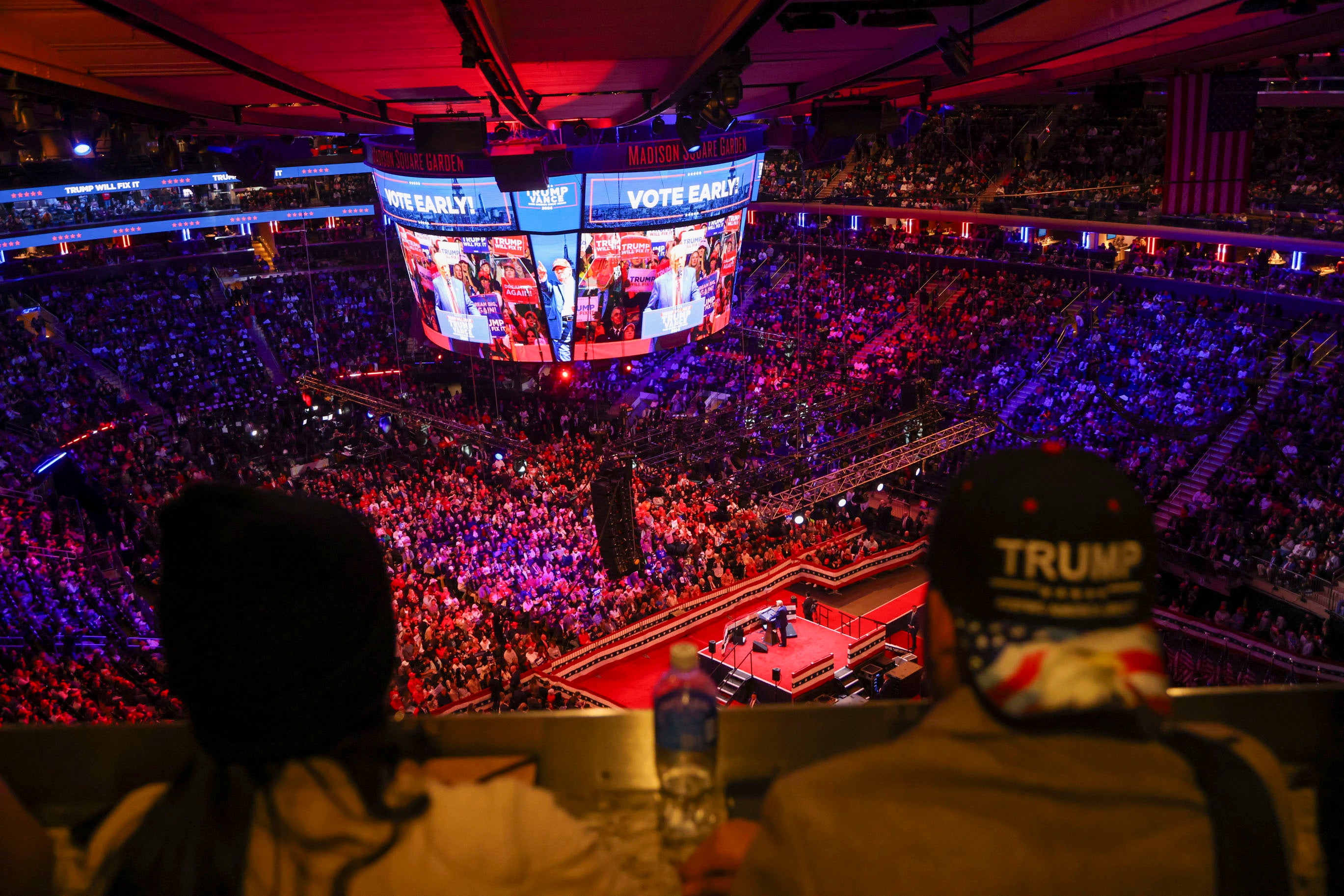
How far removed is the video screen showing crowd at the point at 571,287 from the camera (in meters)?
17.5

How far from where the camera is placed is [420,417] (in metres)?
20.1

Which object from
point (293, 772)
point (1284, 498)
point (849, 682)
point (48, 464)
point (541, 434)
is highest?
point (293, 772)

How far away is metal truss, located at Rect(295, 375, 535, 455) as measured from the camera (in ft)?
61.6

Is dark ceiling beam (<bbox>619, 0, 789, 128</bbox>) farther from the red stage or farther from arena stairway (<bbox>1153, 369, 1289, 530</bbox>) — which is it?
arena stairway (<bbox>1153, 369, 1289, 530</bbox>)

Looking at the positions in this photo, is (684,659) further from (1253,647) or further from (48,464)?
(48,464)

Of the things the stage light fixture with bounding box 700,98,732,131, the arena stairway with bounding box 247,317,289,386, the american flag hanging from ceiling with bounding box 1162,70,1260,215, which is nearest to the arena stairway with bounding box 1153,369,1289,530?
the american flag hanging from ceiling with bounding box 1162,70,1260,215

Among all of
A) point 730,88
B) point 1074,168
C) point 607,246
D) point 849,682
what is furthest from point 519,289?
point 1074,168

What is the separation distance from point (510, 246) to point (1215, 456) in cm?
1399

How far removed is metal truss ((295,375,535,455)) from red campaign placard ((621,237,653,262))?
4446 millimetres

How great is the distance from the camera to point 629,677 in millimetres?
13250

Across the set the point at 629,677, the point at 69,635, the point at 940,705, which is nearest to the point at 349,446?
the point at 69,635

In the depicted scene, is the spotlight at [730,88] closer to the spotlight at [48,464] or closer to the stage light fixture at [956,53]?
the stage light fixture at [956,53]

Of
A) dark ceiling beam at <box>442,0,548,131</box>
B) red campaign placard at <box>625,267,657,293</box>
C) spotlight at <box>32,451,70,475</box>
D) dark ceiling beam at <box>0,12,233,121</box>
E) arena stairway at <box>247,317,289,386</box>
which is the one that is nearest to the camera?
dark ceiling beam at <box>442,0,548,131</box>

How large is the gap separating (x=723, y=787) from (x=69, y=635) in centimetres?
→ 1317
